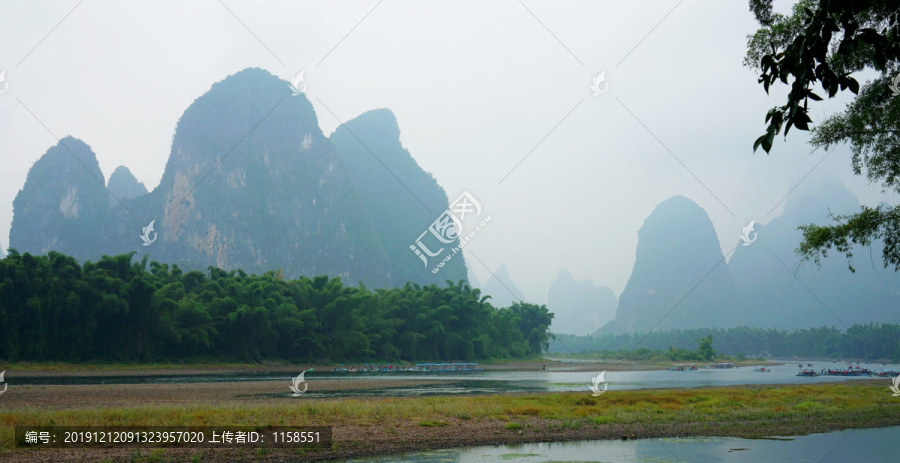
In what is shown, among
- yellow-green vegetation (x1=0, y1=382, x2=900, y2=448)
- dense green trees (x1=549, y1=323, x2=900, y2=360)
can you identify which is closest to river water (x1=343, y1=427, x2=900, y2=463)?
yellow-green vegetation (x1=0, y1=382, x2=900, y2=448)

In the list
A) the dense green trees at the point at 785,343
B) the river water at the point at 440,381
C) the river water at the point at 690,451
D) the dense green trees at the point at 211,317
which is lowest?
the dense green trees at the point at 785,343

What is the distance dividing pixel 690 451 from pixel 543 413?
6629 millimetres

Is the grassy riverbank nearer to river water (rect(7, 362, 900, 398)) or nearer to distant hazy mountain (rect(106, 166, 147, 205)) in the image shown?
river water (rect(7, 362, 900, 398))

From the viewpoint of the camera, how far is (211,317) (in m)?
55.0

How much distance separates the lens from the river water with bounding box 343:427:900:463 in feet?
41.7

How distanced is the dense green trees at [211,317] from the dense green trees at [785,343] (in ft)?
173

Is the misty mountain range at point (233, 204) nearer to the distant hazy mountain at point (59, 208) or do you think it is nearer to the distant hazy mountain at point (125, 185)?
the distant hazy mountain at point (59, 208)

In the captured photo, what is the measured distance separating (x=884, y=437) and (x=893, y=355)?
354 feet

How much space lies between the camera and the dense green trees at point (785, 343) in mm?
106000

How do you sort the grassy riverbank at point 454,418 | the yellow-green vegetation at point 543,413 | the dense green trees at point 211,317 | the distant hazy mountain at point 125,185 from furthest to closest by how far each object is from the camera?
1. the distant hazy mountain at point 125,185
2. the dense green trees at point 211,317
3. the yellow-green vegetation at point 543,413
4. the grassy riverbank at point 454,418

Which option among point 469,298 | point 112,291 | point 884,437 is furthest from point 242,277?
point 884,437

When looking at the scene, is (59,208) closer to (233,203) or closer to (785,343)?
(233,203)

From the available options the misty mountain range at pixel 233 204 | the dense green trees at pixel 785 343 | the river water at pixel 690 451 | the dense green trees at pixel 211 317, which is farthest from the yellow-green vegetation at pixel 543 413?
the misty mountain range at pixel 233 204

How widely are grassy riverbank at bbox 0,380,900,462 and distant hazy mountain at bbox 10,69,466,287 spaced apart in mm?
130961
